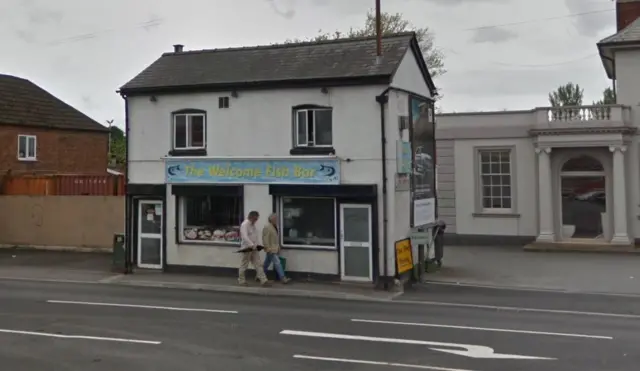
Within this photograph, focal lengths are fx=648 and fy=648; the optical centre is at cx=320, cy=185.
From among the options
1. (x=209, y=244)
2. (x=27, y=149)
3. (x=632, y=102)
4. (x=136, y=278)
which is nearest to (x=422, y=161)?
(x=209, y=244)

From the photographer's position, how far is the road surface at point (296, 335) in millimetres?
8594

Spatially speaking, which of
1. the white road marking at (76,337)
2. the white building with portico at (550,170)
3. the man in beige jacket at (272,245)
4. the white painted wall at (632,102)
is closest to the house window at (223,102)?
the man in beige jacket at (272,245)

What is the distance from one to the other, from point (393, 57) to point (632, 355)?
975 centimetres

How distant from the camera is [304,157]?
16578mm

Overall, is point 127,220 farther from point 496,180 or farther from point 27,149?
point 496,180

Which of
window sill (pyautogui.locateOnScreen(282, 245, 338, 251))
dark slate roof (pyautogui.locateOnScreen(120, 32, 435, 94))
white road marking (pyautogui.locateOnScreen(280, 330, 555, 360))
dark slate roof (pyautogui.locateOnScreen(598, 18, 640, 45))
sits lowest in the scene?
white road marking (pyautogui.locateOnScreen(280, 330, 555, 360))

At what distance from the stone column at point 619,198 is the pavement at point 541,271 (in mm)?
1403

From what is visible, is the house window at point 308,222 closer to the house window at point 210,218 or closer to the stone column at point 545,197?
the house window at point 210,218

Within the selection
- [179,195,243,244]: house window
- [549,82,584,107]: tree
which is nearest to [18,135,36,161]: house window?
[179,195,243,244]: house window

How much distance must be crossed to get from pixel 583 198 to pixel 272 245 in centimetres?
1351

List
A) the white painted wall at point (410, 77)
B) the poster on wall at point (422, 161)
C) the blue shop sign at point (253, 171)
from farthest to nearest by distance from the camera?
the poster on wall at point (422, 161), the white painted wall at point (410, 77), the blue shop sign at point (253, 171)

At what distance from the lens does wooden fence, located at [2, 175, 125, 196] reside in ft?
76.0

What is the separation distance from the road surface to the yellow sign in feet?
4.87

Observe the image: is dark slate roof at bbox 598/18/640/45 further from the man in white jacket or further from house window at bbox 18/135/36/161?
house window at bbox 18/135/36/161
